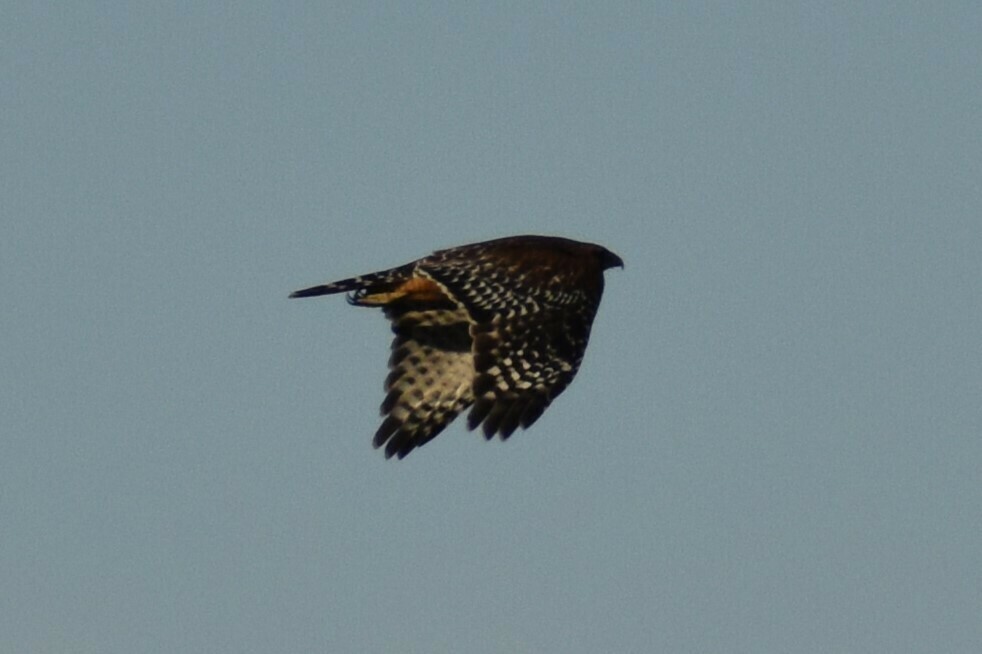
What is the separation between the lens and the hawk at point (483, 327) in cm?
3222

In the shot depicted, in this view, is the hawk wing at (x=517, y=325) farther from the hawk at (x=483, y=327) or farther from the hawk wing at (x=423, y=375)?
the hawk wing at (x=423, y=375)

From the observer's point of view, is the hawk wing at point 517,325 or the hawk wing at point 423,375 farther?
the hawk wing at point 423,375

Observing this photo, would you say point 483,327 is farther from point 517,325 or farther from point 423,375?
point 423,375

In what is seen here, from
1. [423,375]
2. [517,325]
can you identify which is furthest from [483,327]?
[423,375]

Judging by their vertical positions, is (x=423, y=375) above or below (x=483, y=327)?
below

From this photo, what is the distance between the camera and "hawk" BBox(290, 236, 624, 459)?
32219 mm

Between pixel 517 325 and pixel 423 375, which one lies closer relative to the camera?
pixel 517 325

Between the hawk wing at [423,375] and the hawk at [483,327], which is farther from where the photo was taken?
the hawk wing at [423,375]

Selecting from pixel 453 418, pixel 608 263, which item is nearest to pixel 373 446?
pixel 453 418

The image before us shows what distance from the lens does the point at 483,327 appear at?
106ft

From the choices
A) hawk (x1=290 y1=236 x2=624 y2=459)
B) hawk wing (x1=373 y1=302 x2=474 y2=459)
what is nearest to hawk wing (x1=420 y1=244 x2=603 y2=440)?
hawk (x1=290 y1=236 x2=624 y2=459)

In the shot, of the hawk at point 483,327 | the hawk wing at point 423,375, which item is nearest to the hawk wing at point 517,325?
the hawk at point 483,327

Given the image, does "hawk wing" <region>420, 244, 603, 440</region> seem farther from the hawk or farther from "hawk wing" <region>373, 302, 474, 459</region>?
"hawk wing" <region>373, 302, 474, 459</region>

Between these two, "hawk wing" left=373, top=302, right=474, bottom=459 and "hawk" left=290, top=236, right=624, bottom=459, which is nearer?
"hawk" left=290, top=236, right=624, bottom=459
